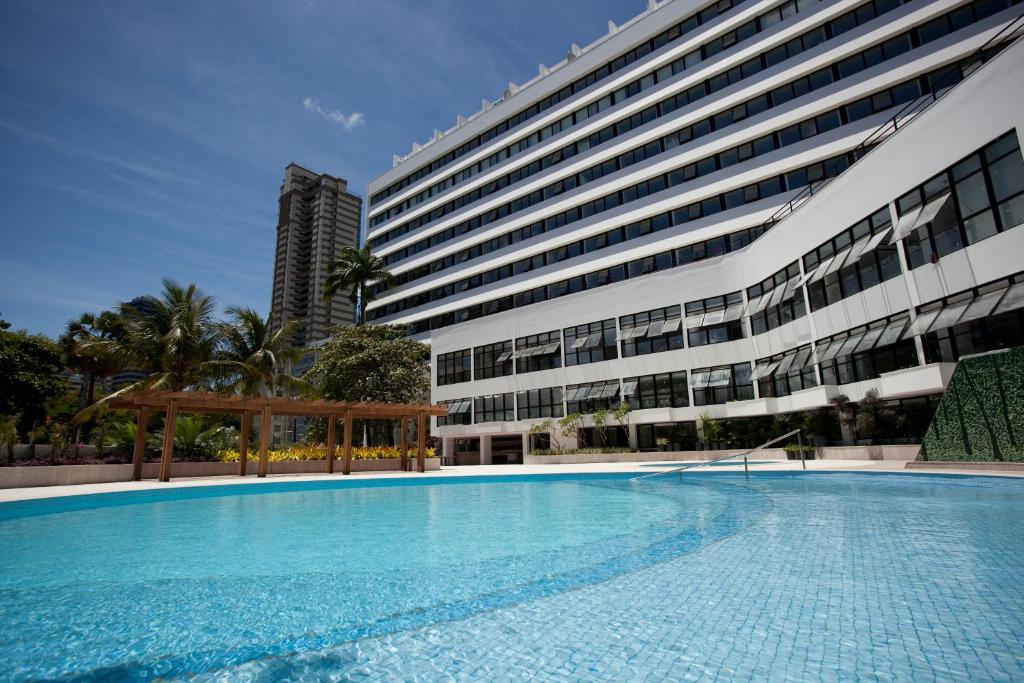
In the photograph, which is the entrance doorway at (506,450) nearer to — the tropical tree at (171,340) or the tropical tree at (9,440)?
the tropical tree at (171,340)

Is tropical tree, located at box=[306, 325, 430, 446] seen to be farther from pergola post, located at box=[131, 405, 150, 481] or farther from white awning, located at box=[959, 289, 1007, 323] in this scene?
white awning, located at box=[959, 289, 1007, 323]

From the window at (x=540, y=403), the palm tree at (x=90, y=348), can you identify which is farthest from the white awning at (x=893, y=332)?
the palm tree at (x=90, y=348)

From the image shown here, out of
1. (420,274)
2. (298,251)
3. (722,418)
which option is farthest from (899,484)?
(298,251)

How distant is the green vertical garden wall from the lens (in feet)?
40.8

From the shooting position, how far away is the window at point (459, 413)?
39688mm

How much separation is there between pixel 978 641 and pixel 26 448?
2866 centimetres

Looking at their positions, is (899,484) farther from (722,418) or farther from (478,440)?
(478,440)

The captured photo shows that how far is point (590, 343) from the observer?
113ft

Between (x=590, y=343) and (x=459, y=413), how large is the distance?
12.4 meters

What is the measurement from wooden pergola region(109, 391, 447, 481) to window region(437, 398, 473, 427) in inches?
556

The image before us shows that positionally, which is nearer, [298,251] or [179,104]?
[179,104]

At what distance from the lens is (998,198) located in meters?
14.6

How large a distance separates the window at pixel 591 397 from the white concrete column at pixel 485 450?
24.7 ft

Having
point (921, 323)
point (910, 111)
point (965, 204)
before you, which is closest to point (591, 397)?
point (921, 323)
